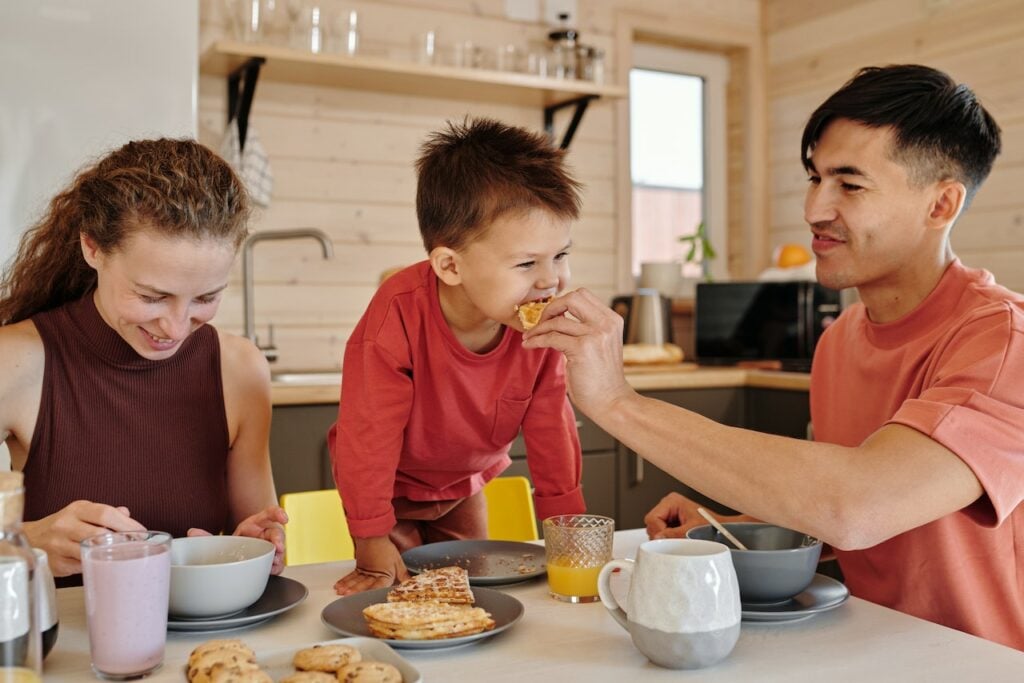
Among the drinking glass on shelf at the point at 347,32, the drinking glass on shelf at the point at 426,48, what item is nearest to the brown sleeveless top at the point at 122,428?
the drinking glass on shelf at the point at 347,32

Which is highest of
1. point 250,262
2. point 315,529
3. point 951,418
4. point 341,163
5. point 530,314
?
point 341,163

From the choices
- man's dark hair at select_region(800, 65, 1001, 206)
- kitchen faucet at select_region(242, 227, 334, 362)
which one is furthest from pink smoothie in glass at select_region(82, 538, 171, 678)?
kitchen faucet at select_region(242, 227, 334, 362)

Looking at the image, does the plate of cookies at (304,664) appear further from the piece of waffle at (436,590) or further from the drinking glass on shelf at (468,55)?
the drinking glass on shelf at (468,55)

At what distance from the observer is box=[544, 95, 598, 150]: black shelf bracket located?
11.8 feet

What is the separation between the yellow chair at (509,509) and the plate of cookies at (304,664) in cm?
94

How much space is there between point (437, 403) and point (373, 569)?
0.40 m

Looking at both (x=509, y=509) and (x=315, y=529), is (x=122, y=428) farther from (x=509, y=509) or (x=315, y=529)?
(x=509, y=509)

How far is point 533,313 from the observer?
146 cm

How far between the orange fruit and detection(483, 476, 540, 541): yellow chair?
212 centimetres

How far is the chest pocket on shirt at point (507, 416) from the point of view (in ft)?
5.39

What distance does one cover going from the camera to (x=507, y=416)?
5.42ft

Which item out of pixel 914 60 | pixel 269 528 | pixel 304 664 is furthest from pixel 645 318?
pixel 304 664

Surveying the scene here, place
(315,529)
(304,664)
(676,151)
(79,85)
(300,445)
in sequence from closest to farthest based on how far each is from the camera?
(304,664), (315,529), (79,85), (300,445), (676,151)

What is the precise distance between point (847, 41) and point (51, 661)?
3.59 metres
